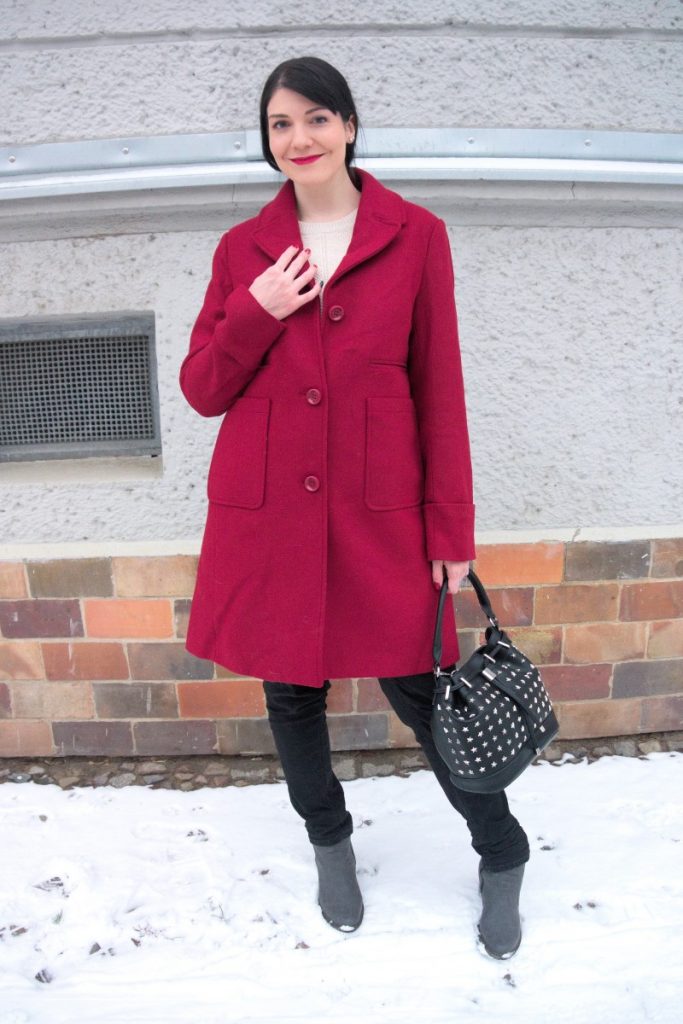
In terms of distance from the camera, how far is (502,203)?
87.0 inches

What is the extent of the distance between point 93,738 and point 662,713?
6.20 ft

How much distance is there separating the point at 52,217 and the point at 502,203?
4.18 feet

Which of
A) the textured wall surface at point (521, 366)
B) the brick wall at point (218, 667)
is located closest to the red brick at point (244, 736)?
the brick wall at point (218, 667)

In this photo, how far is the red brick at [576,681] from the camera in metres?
2.54

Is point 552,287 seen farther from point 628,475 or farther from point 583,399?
point 628,475

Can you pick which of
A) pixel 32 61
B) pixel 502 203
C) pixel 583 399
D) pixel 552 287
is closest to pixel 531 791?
pixel 583 399

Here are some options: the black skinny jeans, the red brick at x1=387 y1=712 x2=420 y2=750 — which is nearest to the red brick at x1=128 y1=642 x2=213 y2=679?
the red brick at x1=387 y1=712 x2=420 y2=750

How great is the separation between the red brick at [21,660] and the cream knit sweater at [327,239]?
157cm

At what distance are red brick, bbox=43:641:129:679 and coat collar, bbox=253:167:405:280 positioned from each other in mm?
1435

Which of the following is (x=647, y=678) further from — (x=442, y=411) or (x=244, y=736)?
(x=442, y=411)

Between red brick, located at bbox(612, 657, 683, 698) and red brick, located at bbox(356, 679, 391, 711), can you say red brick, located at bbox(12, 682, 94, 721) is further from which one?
red brick, located at bbox(612, 657, 683, 698)

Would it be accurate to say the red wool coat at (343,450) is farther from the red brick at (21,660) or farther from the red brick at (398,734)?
the red brick at (21,660)

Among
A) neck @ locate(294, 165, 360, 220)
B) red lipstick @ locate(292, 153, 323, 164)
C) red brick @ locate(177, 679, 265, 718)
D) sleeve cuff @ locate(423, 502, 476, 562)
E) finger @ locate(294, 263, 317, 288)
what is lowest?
red brick @ locate(177, 679, 265, 718)

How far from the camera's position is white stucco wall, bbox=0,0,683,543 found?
2129 millimetres
